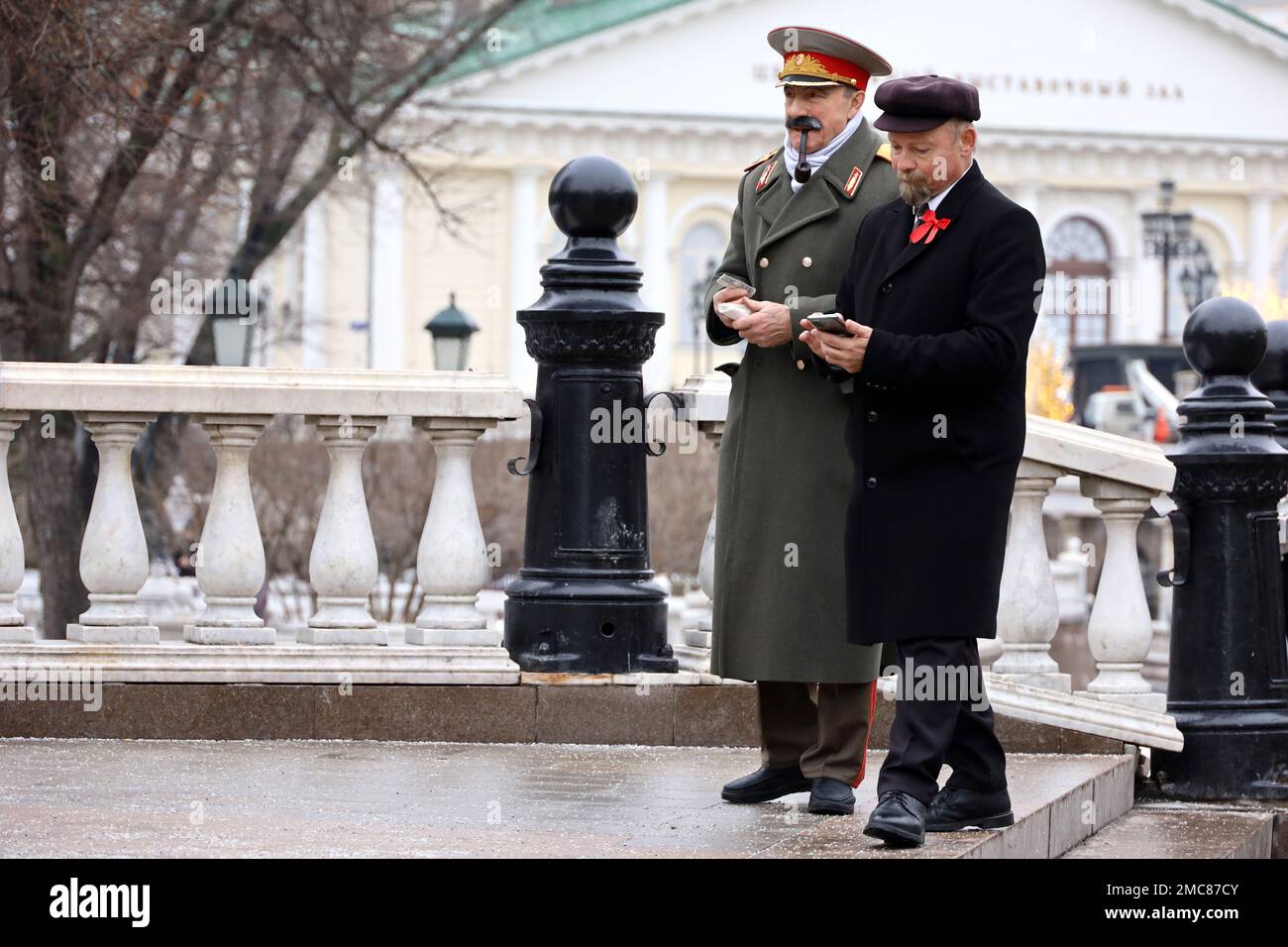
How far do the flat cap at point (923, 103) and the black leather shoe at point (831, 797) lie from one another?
174cm

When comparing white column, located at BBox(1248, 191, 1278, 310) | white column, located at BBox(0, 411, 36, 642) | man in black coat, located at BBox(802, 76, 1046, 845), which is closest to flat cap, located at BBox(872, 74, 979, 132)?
man in black coat, located at BBox(802, 76, 1046, 845)

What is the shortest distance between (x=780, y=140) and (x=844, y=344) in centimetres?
5215

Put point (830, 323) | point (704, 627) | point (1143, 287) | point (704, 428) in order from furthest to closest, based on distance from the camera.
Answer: point (1143, 287) → point (704, 627) → point (704, 428) → point (830, 323)

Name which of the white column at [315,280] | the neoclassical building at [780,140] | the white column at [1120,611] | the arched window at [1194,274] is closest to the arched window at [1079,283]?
the neoclassical building at [780,140]

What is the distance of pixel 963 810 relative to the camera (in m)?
5.51

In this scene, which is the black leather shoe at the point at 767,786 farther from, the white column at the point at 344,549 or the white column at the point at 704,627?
the white column at the point at 344,549

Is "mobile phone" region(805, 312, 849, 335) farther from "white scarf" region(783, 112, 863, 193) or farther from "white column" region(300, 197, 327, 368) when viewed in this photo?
"white column" region(300, 197, 327, 368)

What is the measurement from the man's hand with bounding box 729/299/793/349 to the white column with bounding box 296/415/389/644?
7.11 feet

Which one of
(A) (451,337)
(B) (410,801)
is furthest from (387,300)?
(B) (410,801)

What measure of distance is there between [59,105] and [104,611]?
4.83m

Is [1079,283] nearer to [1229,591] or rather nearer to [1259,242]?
[1259,242]

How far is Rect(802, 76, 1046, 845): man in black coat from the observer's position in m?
5.27

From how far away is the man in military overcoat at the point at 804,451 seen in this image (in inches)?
230
